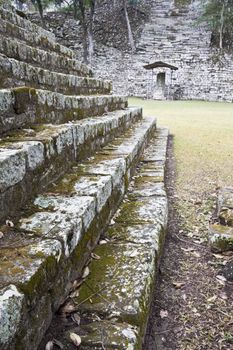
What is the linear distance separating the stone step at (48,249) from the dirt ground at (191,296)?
522 millimetres

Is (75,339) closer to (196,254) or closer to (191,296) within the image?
(191,296)

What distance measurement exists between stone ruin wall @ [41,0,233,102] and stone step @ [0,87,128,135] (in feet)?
56.3

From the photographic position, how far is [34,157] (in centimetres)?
170

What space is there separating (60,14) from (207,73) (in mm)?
12202

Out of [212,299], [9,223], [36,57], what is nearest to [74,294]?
[9,223]

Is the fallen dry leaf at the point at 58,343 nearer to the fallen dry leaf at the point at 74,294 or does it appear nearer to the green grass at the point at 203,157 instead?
the fallen dry leaf at the point at 74,294

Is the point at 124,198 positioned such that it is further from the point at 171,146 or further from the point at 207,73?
the point at 207,73

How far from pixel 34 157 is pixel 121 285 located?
2.74 ft

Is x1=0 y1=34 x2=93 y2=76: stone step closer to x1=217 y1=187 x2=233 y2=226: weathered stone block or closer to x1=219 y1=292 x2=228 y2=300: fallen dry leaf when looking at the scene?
x1=217 y1=187 x2=233 y2=226: weathered stone block

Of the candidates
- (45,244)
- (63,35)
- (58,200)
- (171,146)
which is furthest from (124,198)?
(63,35)

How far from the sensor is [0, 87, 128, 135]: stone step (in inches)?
76.9

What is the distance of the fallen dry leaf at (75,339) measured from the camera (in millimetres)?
1190

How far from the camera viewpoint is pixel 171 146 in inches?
238

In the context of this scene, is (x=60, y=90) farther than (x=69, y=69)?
No
